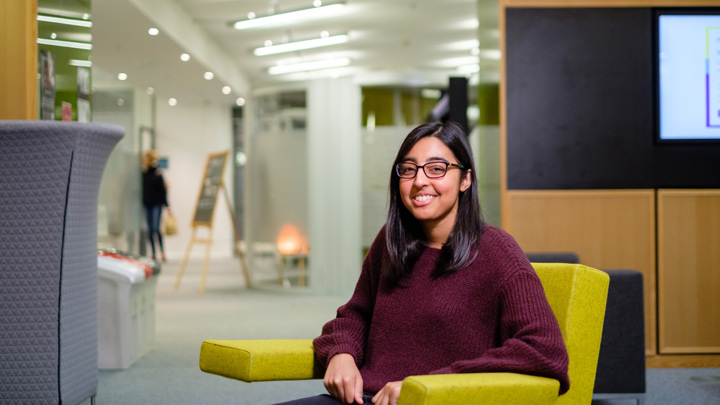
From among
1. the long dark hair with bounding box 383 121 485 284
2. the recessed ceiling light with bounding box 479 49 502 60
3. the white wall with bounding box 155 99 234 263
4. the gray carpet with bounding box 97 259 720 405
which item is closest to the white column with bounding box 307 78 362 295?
the gray carpet with bounding box 97 259 720 405

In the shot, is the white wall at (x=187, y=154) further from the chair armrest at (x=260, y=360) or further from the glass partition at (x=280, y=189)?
the chair armrest at (x=260, y=360)

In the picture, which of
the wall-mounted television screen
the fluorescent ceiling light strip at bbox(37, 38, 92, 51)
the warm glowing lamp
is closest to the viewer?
the fluorescent ceiling light strip at bbox(37, 38, 92, 51)

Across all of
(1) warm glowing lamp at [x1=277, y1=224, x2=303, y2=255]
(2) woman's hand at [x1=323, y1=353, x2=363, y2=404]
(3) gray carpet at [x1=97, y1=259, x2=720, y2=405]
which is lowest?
(3) gray carpet at [x1=97, y1=259, x2=720, y2=405]

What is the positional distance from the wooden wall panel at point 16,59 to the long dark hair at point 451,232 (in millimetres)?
2320

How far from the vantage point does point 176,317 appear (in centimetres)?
625

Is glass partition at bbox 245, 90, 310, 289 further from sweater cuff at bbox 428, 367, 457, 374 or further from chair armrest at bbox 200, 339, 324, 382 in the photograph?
sweater cuff at bbox 428, 367, 457, 374

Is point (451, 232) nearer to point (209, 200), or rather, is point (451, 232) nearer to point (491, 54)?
point (491, 54)

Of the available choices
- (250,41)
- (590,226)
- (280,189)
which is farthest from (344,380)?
(250,41)

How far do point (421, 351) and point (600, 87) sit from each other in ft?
9.90

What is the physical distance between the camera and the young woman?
165 cm

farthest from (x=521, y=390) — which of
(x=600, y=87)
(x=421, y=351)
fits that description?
(x=600, y=87)

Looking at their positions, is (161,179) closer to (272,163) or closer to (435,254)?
(272,163)

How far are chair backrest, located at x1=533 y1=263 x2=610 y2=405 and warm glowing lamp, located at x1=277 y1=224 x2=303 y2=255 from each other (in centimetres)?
614

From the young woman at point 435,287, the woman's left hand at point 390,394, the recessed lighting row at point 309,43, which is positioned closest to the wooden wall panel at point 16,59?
the young woman at point 435,287
